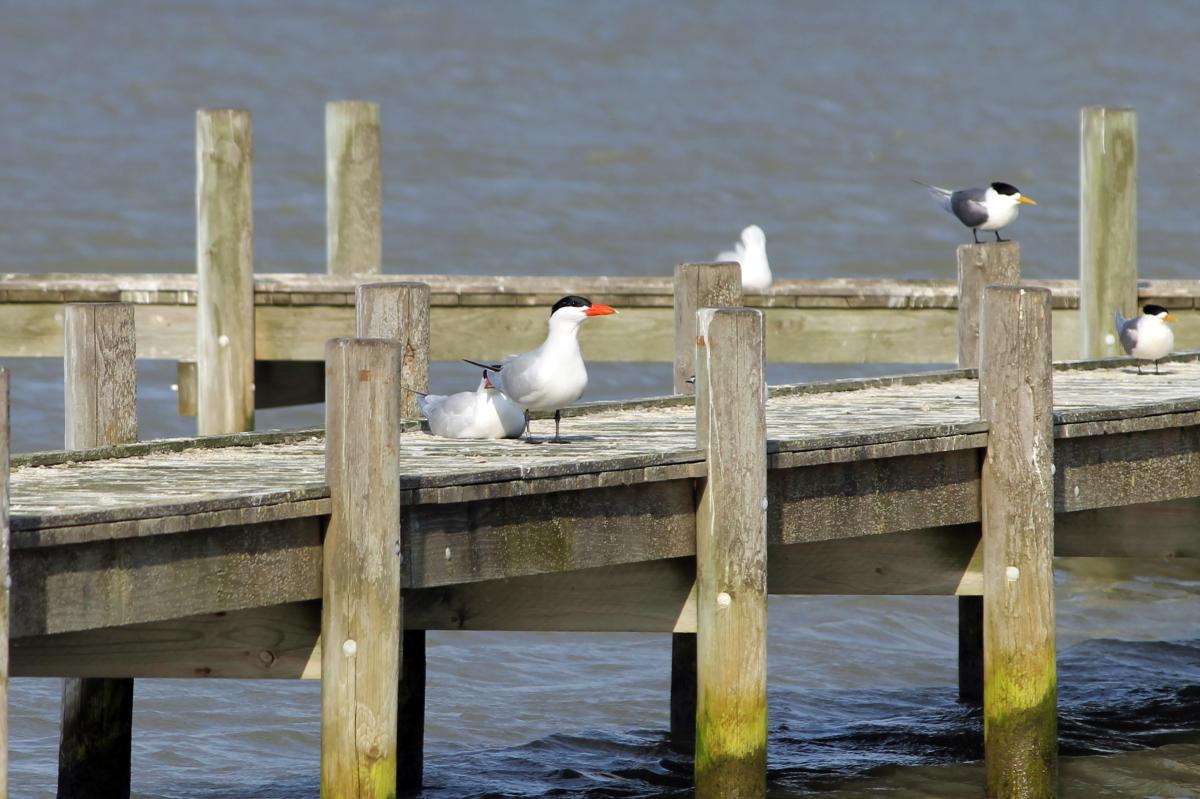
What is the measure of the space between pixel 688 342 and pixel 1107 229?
3.46 metres

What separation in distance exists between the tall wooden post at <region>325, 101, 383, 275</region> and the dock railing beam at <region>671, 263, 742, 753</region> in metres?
3.85

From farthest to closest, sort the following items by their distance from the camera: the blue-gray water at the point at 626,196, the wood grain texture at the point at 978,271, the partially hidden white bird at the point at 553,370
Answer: the wood grain texture at the point at 978,271 → the blue-gray water at the point at 626,196 → the partially hidden white bird at the point at 553,370

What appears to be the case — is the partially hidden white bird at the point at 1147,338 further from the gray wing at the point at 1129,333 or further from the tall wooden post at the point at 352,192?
the tall wooden post at the point at 352,192

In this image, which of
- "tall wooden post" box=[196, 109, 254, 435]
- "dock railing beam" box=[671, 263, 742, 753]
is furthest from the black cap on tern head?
"tall wooden post" box=[196, 109, 254, 435]

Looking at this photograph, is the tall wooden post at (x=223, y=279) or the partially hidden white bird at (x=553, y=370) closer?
the partially hidden white bird at (x=553, y=370)

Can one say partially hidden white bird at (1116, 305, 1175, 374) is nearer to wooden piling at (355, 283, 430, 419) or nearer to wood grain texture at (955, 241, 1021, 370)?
wood grain texture at (955, 241, 1021, 370)

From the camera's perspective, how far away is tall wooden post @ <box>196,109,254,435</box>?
11.6 m

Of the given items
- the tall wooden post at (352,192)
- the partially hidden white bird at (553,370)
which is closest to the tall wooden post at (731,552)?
the partially hidden white bird at (553,370)

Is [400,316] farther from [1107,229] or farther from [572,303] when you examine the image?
[1107,229]

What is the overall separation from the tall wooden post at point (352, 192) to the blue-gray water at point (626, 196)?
2517 mm

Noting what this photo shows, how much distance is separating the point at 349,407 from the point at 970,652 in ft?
16.7

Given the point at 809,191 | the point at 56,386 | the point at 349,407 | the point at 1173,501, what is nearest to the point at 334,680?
the point at 349,407

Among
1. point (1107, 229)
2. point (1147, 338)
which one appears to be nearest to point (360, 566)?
point (1147, 338)

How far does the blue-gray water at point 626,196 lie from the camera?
9656 mm
